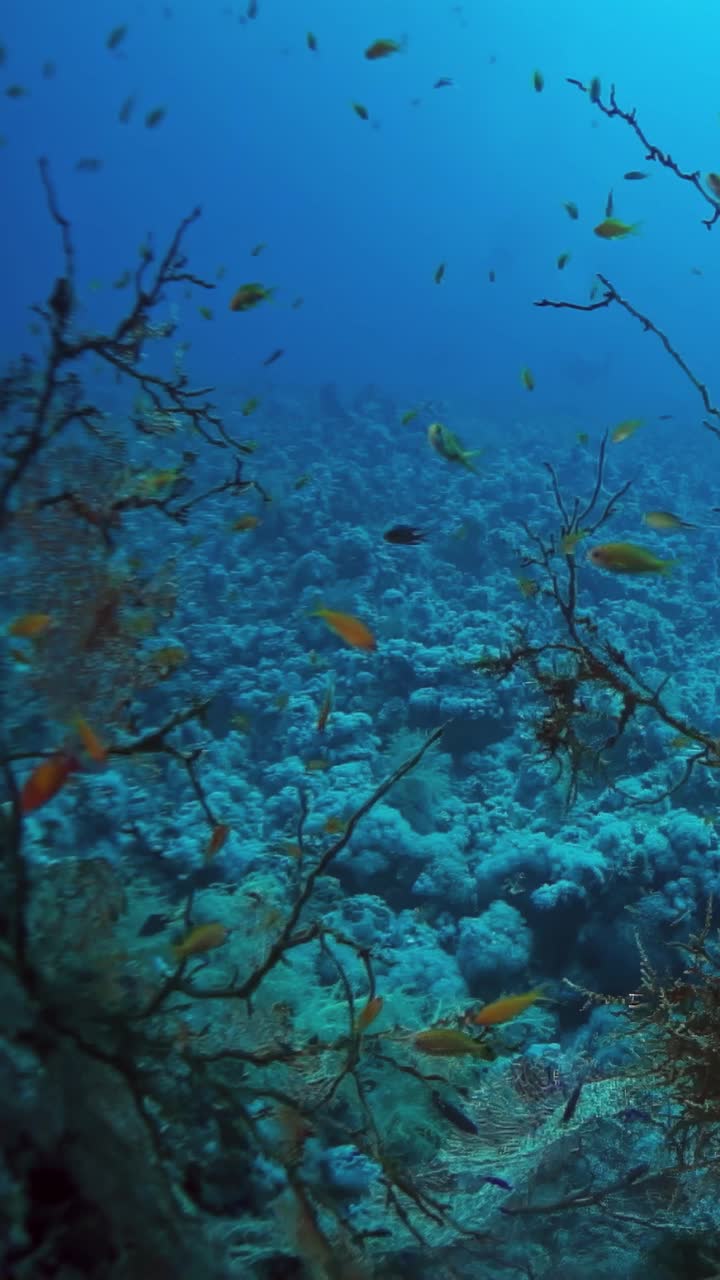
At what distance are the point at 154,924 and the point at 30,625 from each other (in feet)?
6.14

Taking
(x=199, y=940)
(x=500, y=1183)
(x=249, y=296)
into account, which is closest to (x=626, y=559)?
(x=199, y=940)

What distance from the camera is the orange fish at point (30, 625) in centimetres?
258

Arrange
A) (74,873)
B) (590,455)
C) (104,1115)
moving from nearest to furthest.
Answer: (104,1115) → (74,873) → (590,455)

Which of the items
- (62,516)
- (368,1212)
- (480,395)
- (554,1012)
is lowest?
(368,1212)

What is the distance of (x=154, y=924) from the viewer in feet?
12.0

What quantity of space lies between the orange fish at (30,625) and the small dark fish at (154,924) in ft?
5.34

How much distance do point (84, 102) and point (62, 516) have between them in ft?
425

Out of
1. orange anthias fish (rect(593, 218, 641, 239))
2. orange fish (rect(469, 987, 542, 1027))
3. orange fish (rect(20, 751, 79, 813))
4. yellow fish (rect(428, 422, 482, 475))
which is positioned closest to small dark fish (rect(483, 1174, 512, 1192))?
orange fish (rect(469, 987, 542, 1027))

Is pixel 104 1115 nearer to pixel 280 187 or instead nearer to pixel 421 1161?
pixel 421 1161

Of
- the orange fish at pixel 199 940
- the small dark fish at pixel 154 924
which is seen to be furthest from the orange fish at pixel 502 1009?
the small dark fish at pixel 154 924

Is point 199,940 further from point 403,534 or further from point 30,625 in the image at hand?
point 403,534

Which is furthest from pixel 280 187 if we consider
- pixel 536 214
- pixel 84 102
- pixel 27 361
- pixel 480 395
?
pixel 27 361

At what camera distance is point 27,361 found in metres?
3.35

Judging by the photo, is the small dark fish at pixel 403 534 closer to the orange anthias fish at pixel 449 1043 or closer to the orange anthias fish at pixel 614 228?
the orange anthias fish at pixel 449 1043
